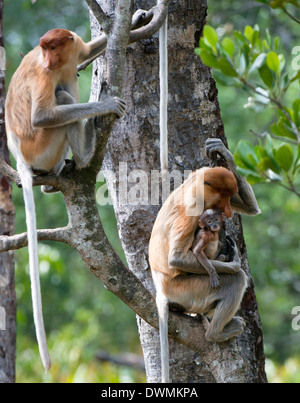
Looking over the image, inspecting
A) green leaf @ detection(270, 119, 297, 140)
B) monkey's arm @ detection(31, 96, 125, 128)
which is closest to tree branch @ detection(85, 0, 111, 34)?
monkey's arm @ detection(31, 96, 125, 128)

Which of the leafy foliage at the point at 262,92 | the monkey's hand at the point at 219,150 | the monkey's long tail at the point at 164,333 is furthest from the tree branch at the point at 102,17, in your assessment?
the monkey's long tail at the point at 164,333

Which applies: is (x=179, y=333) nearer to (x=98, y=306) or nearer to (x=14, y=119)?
(x=14, y=119)

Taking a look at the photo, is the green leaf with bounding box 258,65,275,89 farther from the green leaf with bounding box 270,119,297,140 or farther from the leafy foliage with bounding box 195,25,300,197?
the green leaf with bounding box 270,119,297,140

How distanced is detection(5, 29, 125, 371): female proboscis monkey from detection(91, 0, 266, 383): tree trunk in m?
0.32

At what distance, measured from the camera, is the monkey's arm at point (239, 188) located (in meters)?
3.29

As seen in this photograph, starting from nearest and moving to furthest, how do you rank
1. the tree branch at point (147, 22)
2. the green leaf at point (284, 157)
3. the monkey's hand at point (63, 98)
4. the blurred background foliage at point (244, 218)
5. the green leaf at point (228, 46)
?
1. the green leaf at point (284, 157)
2. the green leaf at point (228, 46)
3. the tree branch at point (147, 22)
4. the monkey's hand at point (63, 98)
5. the blurred background foliage at point (244, 218)

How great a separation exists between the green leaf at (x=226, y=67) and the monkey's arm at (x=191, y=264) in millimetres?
1585

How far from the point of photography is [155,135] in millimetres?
3643

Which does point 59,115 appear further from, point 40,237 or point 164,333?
Result: point 164,333

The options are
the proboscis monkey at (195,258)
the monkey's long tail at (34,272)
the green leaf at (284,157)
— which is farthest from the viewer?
the proboscis monkey at (195,258)

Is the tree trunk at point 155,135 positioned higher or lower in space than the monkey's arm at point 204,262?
higher

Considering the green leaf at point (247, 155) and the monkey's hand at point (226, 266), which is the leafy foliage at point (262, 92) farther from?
the monkey's hand at point (226, 266)

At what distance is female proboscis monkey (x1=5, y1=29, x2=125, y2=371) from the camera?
3.28m
